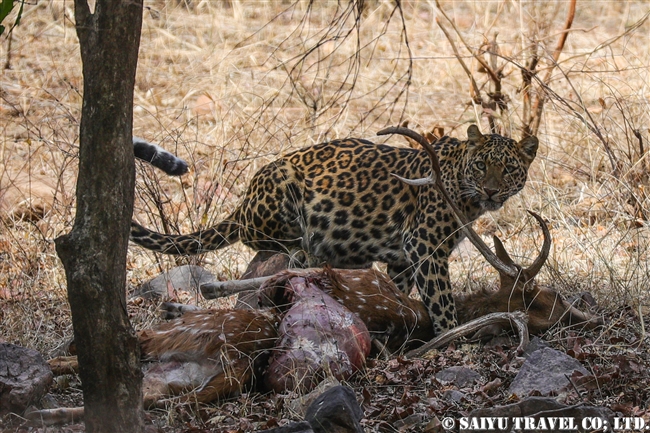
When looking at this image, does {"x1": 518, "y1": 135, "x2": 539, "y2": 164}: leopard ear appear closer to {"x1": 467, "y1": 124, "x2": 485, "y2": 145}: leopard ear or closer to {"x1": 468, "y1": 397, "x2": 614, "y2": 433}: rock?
{"x1": 467, "y1": 124, "x2": 485, "y2": 145}: leopard ear

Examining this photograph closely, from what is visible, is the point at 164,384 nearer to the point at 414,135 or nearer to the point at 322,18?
the point at 414,135

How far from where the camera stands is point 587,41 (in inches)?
563

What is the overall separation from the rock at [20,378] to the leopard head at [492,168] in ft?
10.9

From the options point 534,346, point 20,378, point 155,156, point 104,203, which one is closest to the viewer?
point 104,203

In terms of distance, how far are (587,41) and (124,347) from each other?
11957mm

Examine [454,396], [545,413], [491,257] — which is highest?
[491,257]

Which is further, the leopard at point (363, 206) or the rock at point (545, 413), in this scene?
the leopard at point (363, 206)

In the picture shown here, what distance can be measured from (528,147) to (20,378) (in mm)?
3972

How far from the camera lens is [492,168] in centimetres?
663

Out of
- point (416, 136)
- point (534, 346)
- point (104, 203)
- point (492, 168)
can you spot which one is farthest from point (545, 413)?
point (492, 168)

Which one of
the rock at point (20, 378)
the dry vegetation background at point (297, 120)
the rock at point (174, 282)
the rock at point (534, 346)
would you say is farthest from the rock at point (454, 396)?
the rock at point (174, 282)

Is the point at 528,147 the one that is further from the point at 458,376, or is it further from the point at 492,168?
the point at 458,376

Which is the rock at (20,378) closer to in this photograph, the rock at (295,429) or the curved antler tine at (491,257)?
the rock at (295,429)

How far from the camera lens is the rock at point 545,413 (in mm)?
4176
